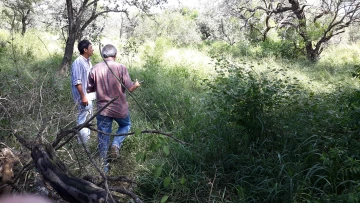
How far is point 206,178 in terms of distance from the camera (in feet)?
12.4

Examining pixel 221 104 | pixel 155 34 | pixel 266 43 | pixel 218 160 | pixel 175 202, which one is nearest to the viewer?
pixel 175 202

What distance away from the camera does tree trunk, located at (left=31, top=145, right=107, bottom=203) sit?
7.20ft

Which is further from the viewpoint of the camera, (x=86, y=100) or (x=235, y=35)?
(x=235, y=35)

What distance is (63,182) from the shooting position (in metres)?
2.34

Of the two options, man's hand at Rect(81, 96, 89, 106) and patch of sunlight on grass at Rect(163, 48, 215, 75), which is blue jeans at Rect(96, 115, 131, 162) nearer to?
man's hand at Rect(81, 96, 89, 106)

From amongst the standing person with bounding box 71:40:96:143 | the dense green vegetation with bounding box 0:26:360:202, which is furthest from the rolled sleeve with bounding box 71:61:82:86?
the dense green vegetation with bounding box 0:26:360:202

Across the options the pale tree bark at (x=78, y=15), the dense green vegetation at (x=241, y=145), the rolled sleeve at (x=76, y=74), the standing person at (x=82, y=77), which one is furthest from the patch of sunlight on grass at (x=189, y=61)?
the rolled sleeve at (x=76, y=74)

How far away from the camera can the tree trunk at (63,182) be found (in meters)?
2.20

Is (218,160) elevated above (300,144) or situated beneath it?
situated beneath

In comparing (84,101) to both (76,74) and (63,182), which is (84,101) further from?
(63,182)

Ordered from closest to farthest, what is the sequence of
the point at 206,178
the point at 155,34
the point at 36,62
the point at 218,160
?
the point at 206,178 → the point at 218,160 → the point at 36,62 → the point at 155,34

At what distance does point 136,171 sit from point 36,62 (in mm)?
A: 7637

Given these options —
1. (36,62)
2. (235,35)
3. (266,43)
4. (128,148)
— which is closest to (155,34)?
(235,35)

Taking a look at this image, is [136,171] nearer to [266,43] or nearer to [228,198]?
[228,198]
